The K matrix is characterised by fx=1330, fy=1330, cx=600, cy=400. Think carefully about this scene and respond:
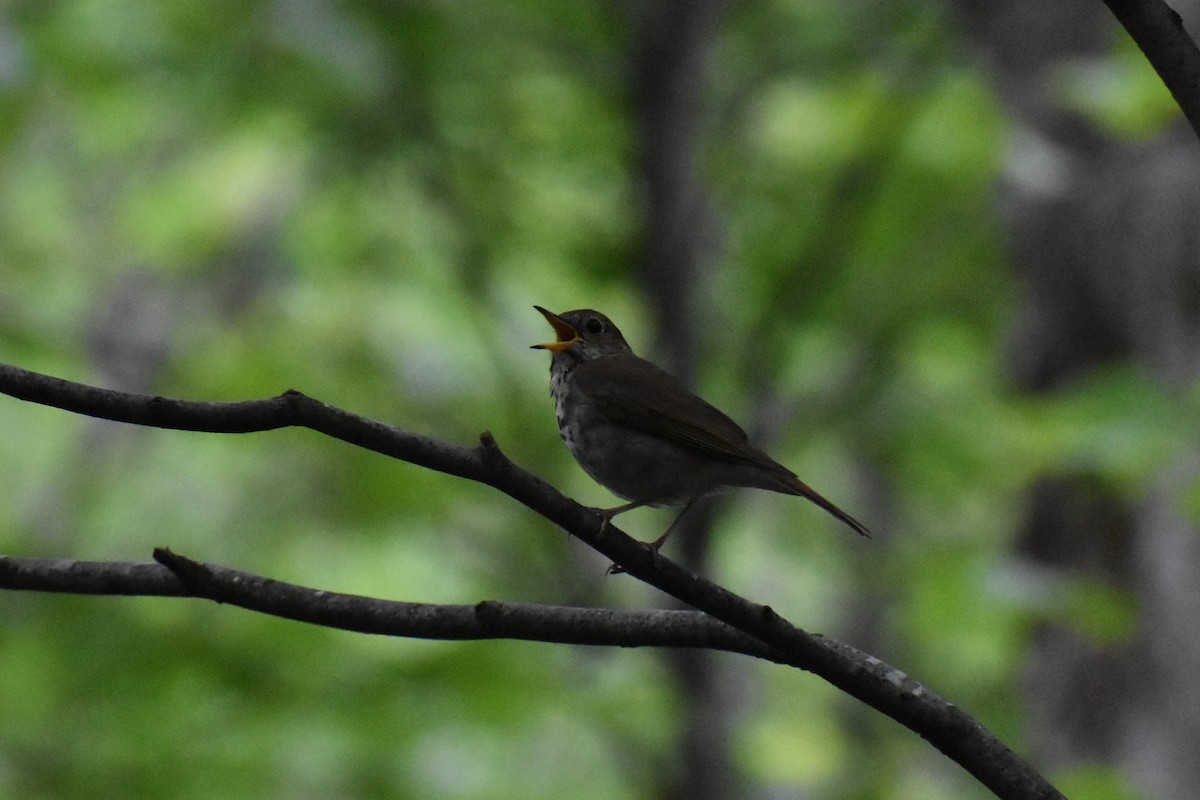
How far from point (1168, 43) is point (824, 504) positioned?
1.96 m

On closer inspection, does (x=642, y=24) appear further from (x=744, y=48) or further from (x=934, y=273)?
(x=934, y=273)

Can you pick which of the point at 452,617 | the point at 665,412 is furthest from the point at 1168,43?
the point at 665,412

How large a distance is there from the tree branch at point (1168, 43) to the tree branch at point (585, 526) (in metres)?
0.96

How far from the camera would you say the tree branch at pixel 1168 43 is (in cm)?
195

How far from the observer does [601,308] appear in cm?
845

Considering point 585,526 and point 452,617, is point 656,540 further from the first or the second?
point 585,526

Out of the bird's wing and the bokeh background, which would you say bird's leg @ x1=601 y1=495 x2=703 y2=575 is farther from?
the bokeh background

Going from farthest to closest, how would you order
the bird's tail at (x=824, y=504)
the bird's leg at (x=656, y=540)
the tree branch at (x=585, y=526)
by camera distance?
the bird's tail at (x=824, y=504)
the bird's leg at (x=656, y=540)
the tree branch at (x=585, y=526)

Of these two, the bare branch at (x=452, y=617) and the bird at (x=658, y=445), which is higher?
the bird at (x=658, y=445)

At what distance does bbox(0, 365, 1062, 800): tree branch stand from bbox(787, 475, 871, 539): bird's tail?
3.76ft

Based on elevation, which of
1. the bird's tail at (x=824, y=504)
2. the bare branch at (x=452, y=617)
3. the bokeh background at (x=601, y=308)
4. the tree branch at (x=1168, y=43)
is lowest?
the bare branch at (x=452, y=617)

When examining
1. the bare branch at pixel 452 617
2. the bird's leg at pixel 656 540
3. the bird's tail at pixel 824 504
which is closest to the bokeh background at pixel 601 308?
the bird's tail at pixel 824 504

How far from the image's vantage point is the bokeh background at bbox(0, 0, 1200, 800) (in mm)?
5879

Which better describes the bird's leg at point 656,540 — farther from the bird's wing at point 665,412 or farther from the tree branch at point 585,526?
the bird's wing at point 665,412
